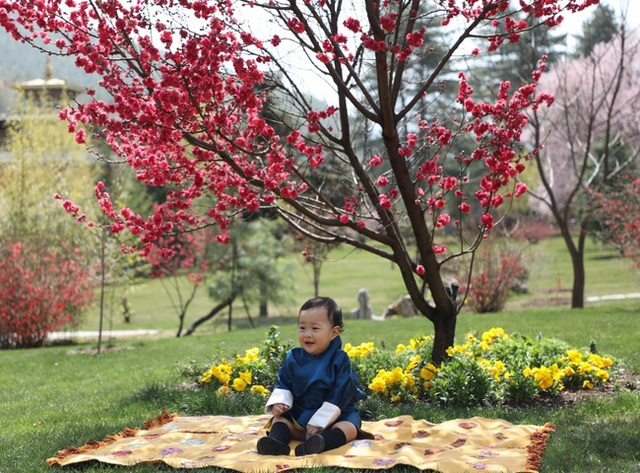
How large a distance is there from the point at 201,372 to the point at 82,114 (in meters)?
2.45

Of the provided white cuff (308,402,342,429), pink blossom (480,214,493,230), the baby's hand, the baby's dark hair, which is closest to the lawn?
white cuff (308,402,342,429)

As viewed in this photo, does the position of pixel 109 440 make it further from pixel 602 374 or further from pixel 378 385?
pixel 602 374

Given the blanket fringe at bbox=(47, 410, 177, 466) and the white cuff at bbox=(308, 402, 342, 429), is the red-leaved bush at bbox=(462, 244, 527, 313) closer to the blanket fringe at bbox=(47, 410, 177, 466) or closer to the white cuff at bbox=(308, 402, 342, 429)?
the blanket fringe at bbox=(47, 410, 177, 466)

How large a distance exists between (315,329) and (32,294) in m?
9.98

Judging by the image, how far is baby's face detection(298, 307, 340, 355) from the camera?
4.40m

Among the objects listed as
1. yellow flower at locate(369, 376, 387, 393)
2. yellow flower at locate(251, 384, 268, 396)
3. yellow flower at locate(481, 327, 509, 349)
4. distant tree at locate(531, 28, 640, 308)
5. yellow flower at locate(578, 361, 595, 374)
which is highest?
distant tree at locate(531, 28, 640, 308)

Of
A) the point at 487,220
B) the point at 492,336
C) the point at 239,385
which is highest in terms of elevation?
the point at 487,220

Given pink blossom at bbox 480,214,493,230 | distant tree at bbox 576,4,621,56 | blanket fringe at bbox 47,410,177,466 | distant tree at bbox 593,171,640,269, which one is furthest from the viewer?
distant tree at bbox 576,4,621,56

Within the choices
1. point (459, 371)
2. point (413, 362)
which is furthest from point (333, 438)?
point (413, 362)

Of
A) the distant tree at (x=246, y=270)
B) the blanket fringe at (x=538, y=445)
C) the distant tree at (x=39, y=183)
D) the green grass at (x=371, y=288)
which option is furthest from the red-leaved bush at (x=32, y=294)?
the blanket fringe at (x=538, y=445)

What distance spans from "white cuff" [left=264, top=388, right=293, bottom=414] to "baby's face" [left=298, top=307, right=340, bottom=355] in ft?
0.87

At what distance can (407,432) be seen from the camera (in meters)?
4.46

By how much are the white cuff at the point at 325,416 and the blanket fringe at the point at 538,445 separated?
1018 millimetres

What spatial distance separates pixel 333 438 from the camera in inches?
164
